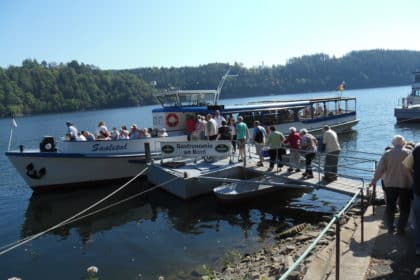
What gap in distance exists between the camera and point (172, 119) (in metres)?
21.1

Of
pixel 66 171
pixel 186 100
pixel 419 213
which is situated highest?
pixel 186 100

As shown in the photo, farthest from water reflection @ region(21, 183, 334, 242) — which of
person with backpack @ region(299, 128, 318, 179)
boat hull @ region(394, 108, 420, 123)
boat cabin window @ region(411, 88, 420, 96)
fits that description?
boat cabin window @ region(411, 88, 420, 96)

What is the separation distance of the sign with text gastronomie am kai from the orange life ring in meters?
4.37

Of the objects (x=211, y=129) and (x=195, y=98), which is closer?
(x=211, y=129)

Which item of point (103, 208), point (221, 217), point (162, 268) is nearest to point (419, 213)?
point (162, 268)

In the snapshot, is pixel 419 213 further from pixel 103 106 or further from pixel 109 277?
pixel 103 106

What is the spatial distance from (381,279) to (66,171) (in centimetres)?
1535

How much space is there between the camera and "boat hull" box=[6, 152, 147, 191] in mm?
17578

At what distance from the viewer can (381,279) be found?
19.1 ft

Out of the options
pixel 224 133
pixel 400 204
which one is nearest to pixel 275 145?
pixel 224 133

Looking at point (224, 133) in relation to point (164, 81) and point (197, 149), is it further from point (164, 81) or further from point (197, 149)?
point (164, 81)

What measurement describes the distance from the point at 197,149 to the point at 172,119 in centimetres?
503

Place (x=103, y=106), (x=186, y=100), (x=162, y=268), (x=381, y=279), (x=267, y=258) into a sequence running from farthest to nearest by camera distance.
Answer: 1. (x=103, y=106)
2. (x=186, y=100)
3. (x=162, y=268)
4. (x=267, y=258)
5. (x=381, y=279)

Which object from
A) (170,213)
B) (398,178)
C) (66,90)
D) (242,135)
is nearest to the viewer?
(398,178)
